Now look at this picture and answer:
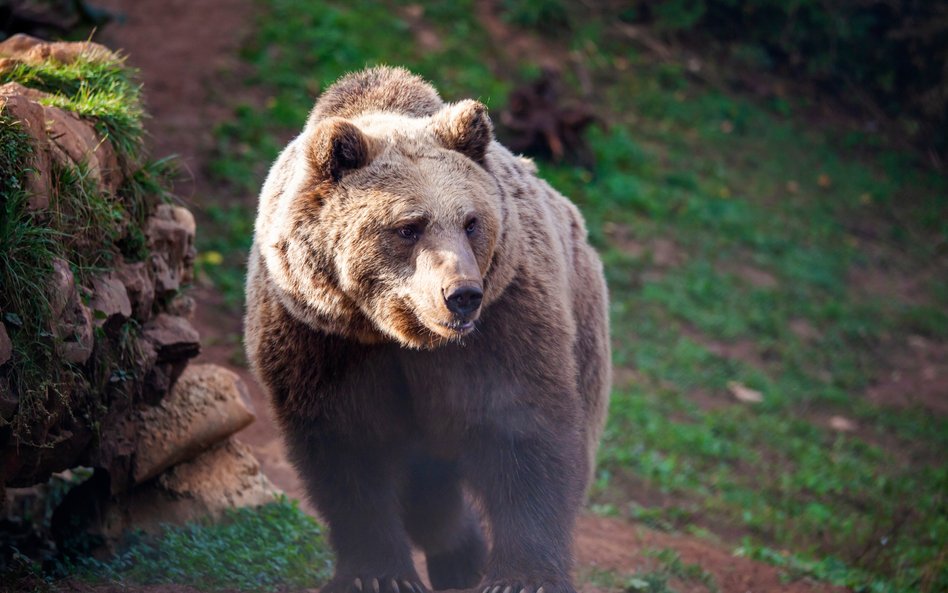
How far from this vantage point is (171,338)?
5.36 meters

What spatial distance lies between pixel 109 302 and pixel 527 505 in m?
2.23

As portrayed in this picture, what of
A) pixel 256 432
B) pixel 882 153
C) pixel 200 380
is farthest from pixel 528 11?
pixel 200 380

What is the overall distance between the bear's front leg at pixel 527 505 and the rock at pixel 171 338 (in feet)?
6.17

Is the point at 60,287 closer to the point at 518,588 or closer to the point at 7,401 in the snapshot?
the point at 7,401

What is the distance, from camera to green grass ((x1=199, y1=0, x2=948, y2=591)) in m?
8.37

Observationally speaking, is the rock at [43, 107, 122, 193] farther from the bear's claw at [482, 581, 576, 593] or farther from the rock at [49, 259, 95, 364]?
the bear's claw at [482, 581, 576, 593]

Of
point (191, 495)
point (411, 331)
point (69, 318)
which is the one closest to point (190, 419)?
point (191, 495)

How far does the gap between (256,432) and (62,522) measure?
203cm

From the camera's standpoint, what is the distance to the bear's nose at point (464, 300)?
371 cm

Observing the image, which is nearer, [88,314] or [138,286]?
[88,314]

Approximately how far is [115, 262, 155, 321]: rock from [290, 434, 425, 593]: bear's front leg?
1.29m

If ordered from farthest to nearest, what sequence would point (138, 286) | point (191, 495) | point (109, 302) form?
1. point (191, 495)
2. point (138, 286)
3. point (109, 302)

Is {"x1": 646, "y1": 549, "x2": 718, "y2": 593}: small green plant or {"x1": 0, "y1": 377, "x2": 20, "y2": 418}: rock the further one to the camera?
{"x1": 646, "y1": 549, "x2": 718, "y2": 593}: small green plant

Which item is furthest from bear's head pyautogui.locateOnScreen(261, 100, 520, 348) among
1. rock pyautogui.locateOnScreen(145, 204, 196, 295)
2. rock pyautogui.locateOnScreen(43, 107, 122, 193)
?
rock pyautogui.locateOnScreen(145, 204, 196, 295)
